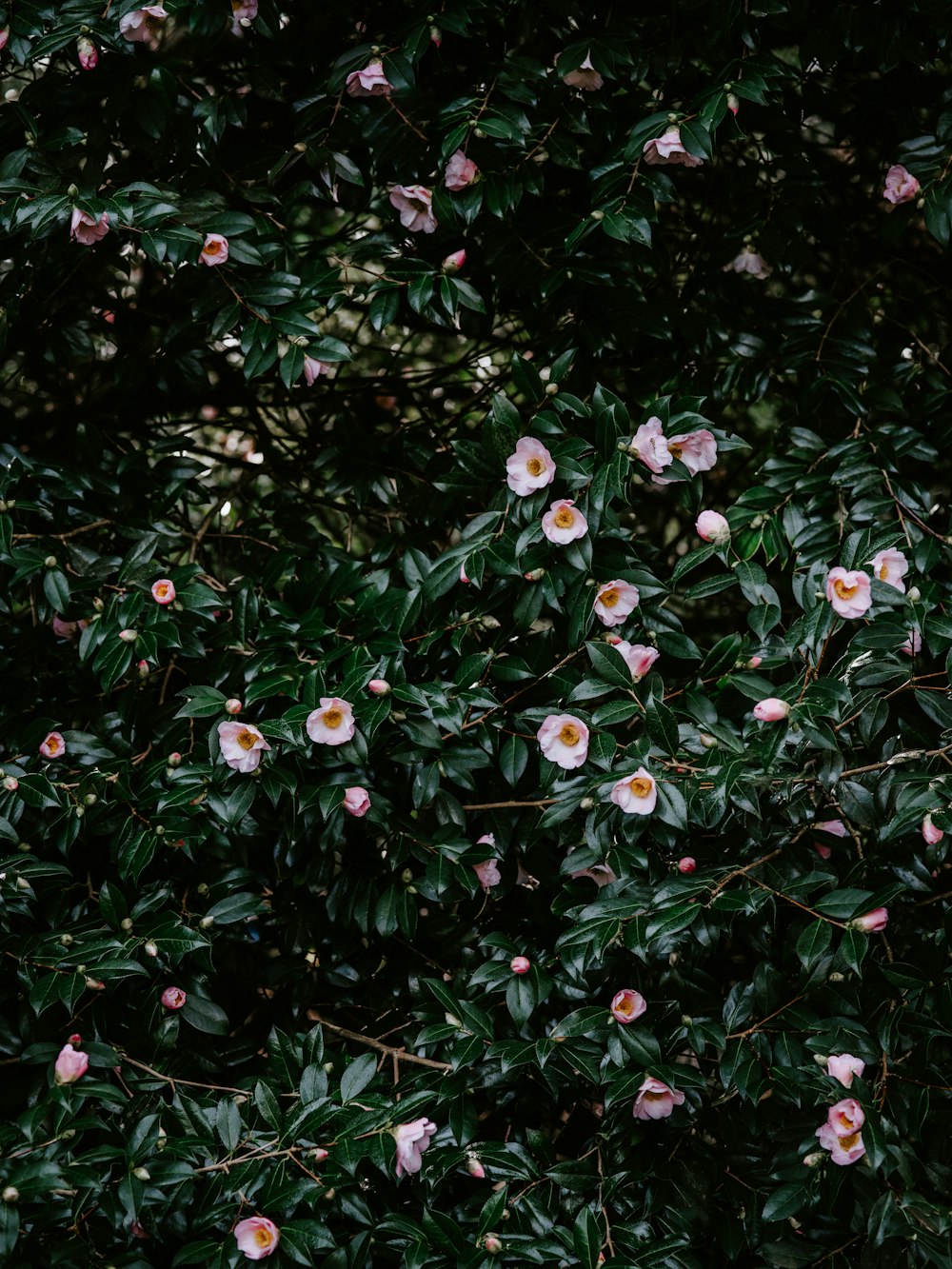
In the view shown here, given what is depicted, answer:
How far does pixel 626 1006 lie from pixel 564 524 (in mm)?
682

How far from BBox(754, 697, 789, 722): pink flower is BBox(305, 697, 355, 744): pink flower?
562mm

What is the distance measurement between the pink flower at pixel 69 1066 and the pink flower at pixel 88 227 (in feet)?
4.01

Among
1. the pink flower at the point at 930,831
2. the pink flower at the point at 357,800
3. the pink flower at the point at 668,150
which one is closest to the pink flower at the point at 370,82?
the pink flower at the point at 668,150

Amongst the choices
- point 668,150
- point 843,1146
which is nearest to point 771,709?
point 843,1146

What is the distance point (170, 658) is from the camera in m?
1.85

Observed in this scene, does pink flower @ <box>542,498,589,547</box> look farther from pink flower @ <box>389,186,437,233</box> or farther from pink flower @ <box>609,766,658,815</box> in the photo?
pink flower @ <box>389,186,437,233</box>

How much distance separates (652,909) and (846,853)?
34cm

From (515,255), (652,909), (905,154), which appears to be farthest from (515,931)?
(905,154)

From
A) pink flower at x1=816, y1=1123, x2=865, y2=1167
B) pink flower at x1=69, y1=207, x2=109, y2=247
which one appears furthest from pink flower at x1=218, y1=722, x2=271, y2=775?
pink flower at x1=816, y1=1123, x2=865, y2=1167

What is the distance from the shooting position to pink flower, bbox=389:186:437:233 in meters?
1.79

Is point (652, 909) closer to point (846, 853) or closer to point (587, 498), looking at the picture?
point (846, 853)

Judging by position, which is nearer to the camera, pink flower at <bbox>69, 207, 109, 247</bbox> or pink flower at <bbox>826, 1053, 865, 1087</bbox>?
pink flower at <bbox>826, 1053, 865, 1087</bbox>

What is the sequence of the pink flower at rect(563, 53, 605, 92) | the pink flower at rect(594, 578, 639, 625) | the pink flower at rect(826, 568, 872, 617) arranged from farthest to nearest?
the pink flower at rect(563, 53, 605, 92)
the pink flower at rect(594, 578, 639, 625)
the pink flower at rect(826, 568, 872, 617)

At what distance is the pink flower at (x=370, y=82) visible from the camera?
5.71ft
